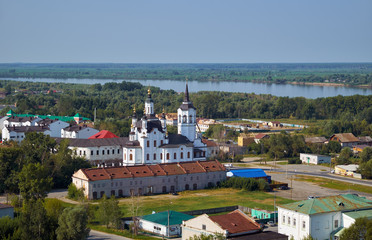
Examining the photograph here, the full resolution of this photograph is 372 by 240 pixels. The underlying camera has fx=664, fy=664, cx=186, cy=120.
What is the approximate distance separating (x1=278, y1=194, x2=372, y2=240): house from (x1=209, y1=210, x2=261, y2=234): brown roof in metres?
1.81

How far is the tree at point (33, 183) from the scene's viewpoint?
36.3 m

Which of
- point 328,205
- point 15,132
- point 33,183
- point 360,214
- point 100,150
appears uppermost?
point 328,205

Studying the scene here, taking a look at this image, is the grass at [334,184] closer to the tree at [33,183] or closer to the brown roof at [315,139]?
the brown roof at [315,139]

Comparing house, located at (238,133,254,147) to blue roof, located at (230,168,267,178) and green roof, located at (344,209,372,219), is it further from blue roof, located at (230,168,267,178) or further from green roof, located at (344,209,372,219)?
green roof, located at (344,209,372,219)

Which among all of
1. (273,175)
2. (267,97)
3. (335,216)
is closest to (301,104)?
(267,97)

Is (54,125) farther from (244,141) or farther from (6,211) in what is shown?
(6,211)

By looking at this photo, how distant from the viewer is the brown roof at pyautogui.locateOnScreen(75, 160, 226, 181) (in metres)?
41.6

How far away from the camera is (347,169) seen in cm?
5153

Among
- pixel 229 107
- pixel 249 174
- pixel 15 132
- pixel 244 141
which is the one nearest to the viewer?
pixel 249 174

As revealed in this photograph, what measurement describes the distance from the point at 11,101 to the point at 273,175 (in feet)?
218

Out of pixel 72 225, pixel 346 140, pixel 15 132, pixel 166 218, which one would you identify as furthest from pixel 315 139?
pixel 72 225

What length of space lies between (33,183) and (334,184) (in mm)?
21619

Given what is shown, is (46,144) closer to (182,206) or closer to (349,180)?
(182,206)

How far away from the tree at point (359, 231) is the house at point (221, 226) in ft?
12.9
